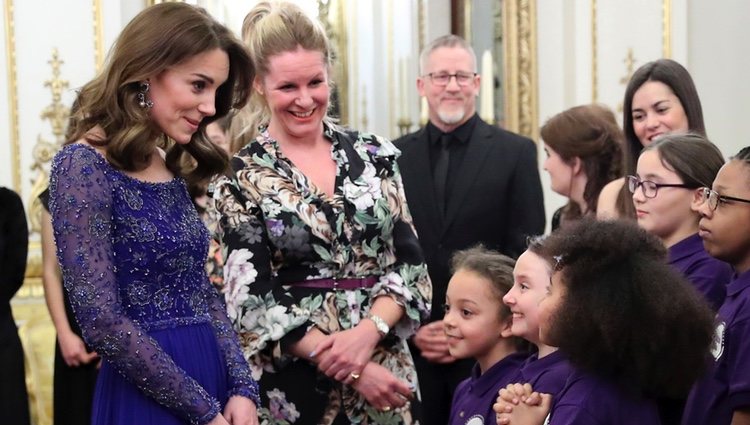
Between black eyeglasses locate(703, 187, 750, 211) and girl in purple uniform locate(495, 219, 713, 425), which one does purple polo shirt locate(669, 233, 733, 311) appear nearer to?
black eyeglasses locate(703, 187, 750, 211)

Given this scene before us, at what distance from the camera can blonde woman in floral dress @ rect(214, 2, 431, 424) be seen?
2982 mm

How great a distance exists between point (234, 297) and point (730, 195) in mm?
1226

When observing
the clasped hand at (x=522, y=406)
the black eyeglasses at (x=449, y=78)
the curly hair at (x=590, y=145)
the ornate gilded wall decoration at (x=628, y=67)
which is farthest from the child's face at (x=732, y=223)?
the ornate gilded wall decoration at (x=628, y=67)

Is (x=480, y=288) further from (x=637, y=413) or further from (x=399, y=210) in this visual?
(x=637, y=413)

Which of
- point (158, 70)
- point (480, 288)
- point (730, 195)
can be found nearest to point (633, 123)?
point (480, 288)

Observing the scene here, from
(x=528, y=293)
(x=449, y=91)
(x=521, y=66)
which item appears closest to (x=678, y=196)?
(x=528, y=293)

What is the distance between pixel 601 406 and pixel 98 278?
101 centimetres

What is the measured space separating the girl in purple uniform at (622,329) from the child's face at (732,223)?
0.25 meters

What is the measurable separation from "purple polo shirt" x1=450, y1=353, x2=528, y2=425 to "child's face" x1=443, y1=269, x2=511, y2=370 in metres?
0.07

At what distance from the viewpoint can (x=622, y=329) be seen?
233 cm

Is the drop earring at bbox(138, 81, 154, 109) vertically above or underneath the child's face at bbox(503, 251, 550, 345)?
above

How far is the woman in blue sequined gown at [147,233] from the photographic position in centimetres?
237

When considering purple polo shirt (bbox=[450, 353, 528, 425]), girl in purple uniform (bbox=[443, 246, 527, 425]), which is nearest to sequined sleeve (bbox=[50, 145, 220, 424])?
purple polo shirt (bbox=[450, 353, 528, 425])

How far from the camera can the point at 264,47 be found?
122 inches
